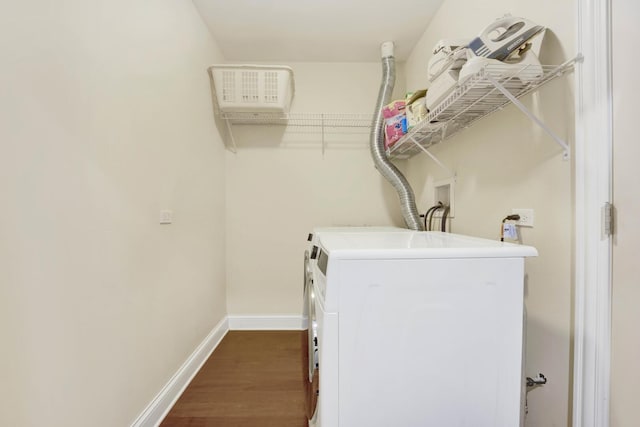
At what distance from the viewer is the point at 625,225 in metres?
0.85

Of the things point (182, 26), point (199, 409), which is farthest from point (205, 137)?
point (199, 409)

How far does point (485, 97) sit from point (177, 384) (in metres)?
2.41

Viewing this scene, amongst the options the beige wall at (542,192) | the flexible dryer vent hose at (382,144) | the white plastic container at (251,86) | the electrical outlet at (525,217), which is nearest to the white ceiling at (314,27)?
the flexible dryer vent hose at (382,144)

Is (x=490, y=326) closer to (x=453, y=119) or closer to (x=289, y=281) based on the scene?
(x=453, y=119)

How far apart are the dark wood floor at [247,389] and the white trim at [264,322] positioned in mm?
242

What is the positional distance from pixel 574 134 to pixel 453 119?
652 mm

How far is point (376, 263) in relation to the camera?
899mm

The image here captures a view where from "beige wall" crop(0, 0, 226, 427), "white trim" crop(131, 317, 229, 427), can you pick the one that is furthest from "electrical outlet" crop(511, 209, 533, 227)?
"white trim" crop(131, 317, 229, 427)

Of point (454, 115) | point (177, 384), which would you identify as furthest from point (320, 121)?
point (177, 384)

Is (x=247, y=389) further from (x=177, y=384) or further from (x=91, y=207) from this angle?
(x=91, y=207)

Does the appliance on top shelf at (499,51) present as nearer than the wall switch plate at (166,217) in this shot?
Yes

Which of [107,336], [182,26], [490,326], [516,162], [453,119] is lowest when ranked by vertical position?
[107,336]

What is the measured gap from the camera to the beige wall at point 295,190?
107 inches

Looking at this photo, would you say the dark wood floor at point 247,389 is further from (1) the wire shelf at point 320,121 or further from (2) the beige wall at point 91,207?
(1) the wire shelf at point 320,121
